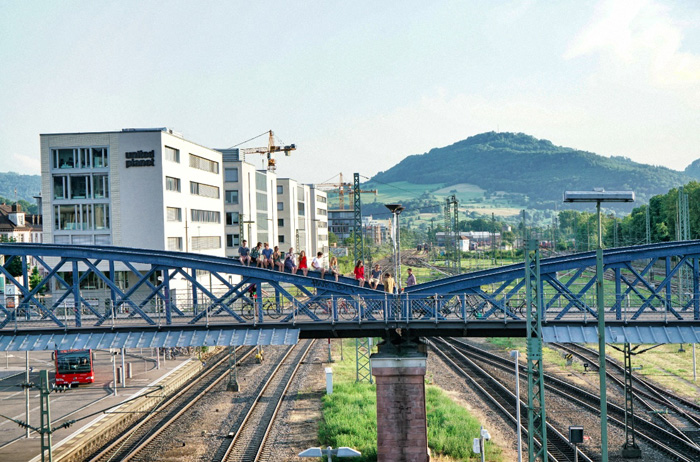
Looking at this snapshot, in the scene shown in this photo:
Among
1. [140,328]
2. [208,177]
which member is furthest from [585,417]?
[208,177]

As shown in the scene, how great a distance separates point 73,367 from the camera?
130ft

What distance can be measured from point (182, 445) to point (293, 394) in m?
9.71

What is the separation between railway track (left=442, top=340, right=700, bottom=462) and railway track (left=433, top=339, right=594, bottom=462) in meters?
1.85

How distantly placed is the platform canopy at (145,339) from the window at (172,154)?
3677cm

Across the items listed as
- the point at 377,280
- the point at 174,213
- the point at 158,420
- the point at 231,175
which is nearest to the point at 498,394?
the point at 377,280

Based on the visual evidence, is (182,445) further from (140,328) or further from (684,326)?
(684,326)

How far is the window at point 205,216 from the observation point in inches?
2623

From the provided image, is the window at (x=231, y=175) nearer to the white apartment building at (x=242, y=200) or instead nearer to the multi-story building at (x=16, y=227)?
the white apartment building at (x=242, y=200)

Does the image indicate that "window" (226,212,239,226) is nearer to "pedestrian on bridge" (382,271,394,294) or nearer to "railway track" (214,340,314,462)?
"railway track" (214,340,314,462)

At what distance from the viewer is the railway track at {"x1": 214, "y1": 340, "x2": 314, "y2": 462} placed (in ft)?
87.0

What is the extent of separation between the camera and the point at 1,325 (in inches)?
979

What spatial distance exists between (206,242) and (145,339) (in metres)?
45.7

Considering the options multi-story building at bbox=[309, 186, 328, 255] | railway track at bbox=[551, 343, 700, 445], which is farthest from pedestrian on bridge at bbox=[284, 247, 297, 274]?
multi-story building at bbox=[309, 186, 328, 255]

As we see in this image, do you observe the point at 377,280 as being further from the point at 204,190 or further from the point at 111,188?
the point at 204,190
